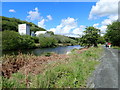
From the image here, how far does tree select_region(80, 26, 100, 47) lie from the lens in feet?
67.1

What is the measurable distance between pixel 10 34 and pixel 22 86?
115 feet

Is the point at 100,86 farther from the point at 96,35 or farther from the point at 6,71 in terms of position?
the point at 96,35

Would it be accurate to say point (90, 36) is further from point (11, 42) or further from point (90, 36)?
point (11, 42)

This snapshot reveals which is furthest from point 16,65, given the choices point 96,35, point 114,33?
point 96,35

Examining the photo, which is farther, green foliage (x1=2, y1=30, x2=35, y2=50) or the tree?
green foliage (x1=2, y1=30, x2=35, y2=50)

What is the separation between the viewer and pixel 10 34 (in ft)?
112

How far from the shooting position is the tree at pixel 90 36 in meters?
20.4

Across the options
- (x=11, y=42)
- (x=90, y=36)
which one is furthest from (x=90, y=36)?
(x=11, y=42)

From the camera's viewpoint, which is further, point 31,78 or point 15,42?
point 15,42

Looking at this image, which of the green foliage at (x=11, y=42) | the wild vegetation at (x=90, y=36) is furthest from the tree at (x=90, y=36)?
the green foliage at (x=11, y=42)

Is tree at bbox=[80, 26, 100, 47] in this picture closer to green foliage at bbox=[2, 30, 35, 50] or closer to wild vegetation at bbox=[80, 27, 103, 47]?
wild vegetation at bbox=[80, 27, 103, 47]

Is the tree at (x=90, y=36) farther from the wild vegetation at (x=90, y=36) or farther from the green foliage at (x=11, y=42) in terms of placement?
the green foliage at (x=11, y=42)

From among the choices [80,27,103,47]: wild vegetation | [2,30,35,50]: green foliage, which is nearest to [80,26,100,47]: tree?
[80,27,103,47]: wild vegetation

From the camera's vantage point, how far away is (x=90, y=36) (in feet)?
66.3
